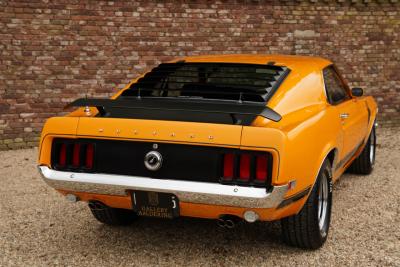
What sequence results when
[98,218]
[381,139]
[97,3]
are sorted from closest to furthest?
[98,218], [97,3], [381,139]

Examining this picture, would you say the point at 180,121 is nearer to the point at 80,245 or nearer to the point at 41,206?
the point at 80,245

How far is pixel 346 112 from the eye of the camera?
4457 millimetres

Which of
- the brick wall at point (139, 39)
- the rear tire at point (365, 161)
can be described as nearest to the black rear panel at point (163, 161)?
the rear tire at point (365, 161)

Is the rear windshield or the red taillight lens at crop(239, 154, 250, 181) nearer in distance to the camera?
the red taillight lens at crop(239, 154, 250, 181)

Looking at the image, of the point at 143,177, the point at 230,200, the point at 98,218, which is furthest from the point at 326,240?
the point at 98,218

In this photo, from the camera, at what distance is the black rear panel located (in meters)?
3.04

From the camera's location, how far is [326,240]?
389cm

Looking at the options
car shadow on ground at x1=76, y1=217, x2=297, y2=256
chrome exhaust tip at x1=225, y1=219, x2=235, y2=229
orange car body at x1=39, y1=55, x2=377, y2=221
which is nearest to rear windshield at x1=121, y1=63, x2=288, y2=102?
orange car body at x1=39, y1=55, x2=377, y2=221

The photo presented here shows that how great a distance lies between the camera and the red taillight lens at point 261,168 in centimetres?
298

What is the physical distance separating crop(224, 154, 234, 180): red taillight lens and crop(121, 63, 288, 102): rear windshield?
2.16 ft

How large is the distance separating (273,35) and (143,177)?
6561mm

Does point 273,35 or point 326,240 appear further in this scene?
point 273,35

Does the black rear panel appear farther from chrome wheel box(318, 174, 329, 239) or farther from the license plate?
chrome wheel box(318, 174, 329, 239)

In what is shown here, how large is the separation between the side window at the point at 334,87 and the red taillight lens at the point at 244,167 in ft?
4.99
